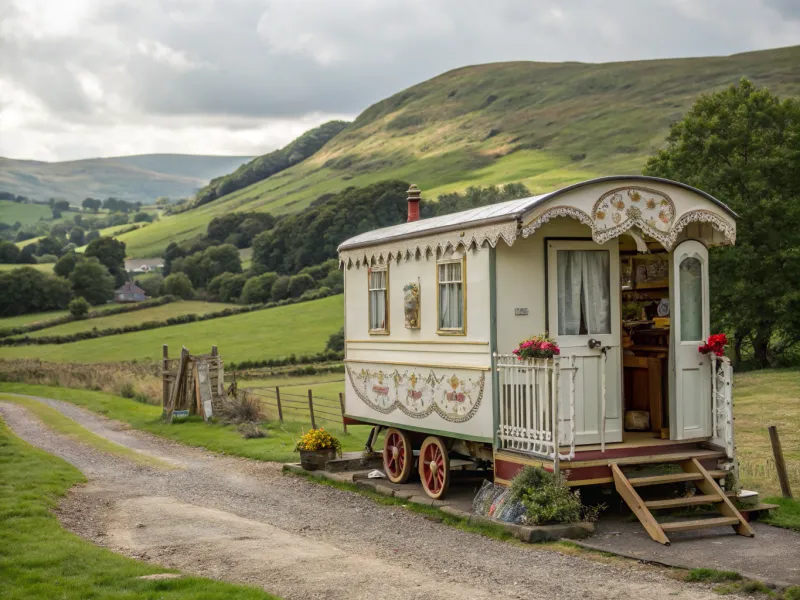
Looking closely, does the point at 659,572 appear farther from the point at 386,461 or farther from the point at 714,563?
the point at 386,461

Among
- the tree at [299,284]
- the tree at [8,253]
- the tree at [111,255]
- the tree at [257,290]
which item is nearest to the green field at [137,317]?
the tree at [257,290]

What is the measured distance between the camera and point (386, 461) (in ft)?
49.3

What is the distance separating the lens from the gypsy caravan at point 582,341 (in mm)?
11352

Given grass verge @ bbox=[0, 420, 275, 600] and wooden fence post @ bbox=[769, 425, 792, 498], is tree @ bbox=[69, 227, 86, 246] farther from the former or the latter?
wooden fence post @ bbox=[769, 425, 792, 498]

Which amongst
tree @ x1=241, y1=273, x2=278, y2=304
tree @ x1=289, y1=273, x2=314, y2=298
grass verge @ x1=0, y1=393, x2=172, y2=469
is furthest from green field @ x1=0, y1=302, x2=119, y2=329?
grass verge @ x1=0, y1=393, x2=172, y2=469

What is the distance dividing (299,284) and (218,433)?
67.1 m

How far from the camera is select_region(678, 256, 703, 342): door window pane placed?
12.4 metres

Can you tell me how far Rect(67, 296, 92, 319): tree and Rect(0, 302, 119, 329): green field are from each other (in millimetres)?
1126

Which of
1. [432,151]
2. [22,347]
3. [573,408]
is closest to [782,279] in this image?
[573,408]

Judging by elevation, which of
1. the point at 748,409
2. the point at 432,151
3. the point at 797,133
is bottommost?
the point at 748,409

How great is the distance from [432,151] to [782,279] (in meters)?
148

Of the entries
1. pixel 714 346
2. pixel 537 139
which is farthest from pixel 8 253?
pixel 714 346

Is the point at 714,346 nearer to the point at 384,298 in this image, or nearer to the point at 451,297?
the point at 451,297

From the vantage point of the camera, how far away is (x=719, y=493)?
11.2 metres
